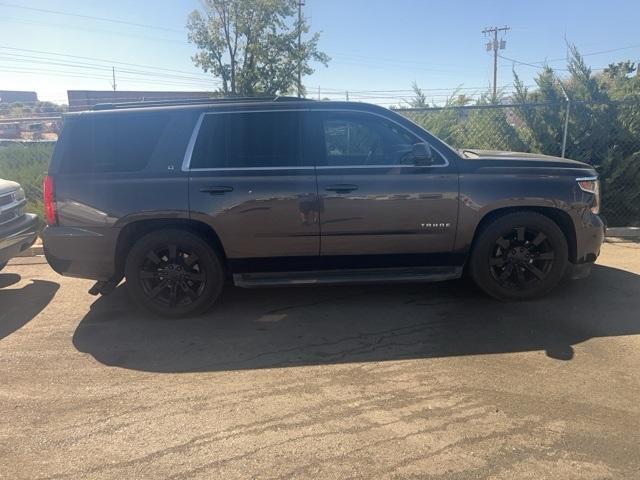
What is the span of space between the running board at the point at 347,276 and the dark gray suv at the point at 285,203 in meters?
0.02

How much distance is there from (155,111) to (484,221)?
323 cm

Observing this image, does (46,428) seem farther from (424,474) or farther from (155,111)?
(155,111)

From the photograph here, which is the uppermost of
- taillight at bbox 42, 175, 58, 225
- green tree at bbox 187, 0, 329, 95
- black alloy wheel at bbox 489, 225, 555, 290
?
green tree at bbox 187, 0, 329, 95

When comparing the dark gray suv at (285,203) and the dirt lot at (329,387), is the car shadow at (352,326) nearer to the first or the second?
the dirt lot at (329,387)

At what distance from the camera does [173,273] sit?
4.47 metres

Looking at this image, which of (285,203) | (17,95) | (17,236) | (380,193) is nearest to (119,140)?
(285,203)

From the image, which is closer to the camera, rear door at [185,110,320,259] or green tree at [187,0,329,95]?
rear door at [185,110,320,259]

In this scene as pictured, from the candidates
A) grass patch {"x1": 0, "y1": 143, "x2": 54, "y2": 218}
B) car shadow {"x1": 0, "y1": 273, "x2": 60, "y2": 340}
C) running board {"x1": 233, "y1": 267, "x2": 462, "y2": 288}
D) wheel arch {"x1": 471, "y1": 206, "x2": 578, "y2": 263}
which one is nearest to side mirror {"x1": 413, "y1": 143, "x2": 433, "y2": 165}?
wheel arch {"x1": 471, "y1": 206, "x2": 578, "y2": 263}

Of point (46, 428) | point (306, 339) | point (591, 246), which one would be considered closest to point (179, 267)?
point (306, 339)

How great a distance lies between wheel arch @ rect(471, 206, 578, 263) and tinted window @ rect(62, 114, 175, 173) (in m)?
3.03

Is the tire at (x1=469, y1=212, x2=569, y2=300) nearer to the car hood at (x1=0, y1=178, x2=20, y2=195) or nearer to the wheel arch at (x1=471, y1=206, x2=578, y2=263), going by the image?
the wheel arch at (x1=471, y1=206, x2=578, y2=263)

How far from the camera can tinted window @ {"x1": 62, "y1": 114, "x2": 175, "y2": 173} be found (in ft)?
14.3

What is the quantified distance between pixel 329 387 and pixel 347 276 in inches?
A: 56.2

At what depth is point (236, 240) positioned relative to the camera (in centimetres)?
443
